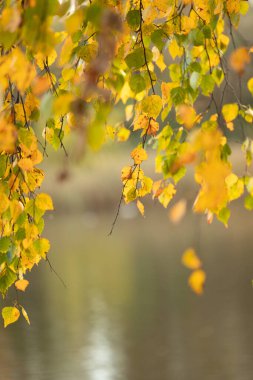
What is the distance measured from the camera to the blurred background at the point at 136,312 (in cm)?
572

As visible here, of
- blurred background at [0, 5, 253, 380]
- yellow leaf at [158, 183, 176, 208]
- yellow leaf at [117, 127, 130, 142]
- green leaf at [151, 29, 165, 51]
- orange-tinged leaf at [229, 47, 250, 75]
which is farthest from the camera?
blurred background at [0, 5, 253, 380]

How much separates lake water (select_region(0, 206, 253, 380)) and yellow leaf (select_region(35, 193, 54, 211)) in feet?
12.1

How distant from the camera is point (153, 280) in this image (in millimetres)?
9180

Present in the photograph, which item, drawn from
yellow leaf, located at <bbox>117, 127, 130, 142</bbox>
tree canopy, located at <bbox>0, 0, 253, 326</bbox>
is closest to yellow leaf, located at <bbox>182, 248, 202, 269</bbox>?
tree canopy, located at <bbox>0, 0, 253, 326</bbox>

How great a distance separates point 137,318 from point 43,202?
564 cm

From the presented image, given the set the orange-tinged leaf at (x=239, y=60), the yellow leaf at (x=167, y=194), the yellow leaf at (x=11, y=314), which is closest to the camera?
the orange-tinged leaf at (x=239, y=60)

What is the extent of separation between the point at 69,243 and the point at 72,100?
12.3 metres

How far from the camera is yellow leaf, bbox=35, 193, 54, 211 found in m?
1.72

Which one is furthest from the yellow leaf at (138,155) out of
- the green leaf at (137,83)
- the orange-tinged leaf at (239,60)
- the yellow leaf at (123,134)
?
the orange-tinged leaf at (239,60)

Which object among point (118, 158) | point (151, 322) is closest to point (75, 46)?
point (151, 322)

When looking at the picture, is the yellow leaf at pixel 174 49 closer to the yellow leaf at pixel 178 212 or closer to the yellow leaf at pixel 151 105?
the yellow leaf at pixel 151 105

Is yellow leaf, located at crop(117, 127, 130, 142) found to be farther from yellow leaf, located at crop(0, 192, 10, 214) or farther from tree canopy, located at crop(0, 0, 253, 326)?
yellow leaf, located at crop(0, 192, 10, 214)

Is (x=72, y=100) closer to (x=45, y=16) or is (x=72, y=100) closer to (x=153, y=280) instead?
(x=45, y=16)

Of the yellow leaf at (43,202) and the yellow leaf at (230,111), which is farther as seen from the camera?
the yellow leaf at (230,111)
